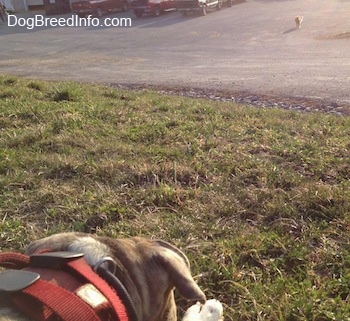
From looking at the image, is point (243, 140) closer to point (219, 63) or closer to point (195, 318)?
point (195, 318)

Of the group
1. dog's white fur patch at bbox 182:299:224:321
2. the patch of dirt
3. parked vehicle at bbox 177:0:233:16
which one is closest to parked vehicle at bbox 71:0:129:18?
parked vehicle at bbox 177:0:233:16

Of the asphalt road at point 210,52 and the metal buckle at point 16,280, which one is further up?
the metal buckle at point 16,280

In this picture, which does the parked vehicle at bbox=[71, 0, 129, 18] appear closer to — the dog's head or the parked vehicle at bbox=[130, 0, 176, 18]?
the parked vehicle at bbox=[130, 0, 176, 18]

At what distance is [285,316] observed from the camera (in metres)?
2.87

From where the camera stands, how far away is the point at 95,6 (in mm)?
33219

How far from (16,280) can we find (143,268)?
2.10ft

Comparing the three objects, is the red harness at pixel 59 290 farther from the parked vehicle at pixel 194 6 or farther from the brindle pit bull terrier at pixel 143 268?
the parked vehicle at pixel 194 6

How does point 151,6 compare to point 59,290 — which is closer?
point 59,290

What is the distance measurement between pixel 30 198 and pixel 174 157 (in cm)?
149

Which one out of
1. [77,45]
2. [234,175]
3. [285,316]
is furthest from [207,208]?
[77,45]

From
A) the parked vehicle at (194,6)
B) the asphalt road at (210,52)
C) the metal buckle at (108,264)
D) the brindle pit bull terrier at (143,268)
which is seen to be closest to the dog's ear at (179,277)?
the brindle pit bull terrier at (143,268)

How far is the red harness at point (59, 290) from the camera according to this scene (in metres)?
1.67

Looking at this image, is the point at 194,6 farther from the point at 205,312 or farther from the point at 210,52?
the point at 205,312

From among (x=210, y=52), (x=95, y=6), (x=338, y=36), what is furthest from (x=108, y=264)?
(x=95, y=6)
